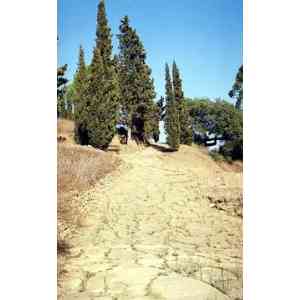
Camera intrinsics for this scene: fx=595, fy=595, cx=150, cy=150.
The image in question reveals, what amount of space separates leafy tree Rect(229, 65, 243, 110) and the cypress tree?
84 centimetres

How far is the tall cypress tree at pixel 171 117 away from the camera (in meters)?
3.45

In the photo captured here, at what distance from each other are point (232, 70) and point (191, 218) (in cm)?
88

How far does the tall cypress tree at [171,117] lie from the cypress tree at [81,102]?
47 cm

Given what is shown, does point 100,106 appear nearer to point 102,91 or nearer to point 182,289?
point 102,91

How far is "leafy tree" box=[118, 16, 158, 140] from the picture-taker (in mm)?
3395

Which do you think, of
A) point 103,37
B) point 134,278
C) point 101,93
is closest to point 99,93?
point 101,93

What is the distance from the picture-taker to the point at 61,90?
3.30 metres

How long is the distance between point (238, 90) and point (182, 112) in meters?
0.35

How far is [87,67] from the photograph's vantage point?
337cm

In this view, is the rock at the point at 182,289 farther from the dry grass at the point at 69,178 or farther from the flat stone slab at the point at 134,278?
the dry grass at the point at 69,178

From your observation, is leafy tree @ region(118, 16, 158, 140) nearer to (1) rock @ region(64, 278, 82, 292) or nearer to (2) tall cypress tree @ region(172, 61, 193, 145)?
(2) tall cypress tree @ region(172, 61, 193, 145)

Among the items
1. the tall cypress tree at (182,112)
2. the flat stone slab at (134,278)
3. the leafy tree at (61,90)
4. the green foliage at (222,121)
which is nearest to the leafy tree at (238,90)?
the green foliage at (222,121)

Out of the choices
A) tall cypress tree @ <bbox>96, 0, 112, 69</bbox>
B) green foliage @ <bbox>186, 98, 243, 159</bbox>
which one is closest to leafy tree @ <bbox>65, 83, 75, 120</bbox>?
tall cypress tree @ <bbox>96, 0, 112, 69</bbox>
